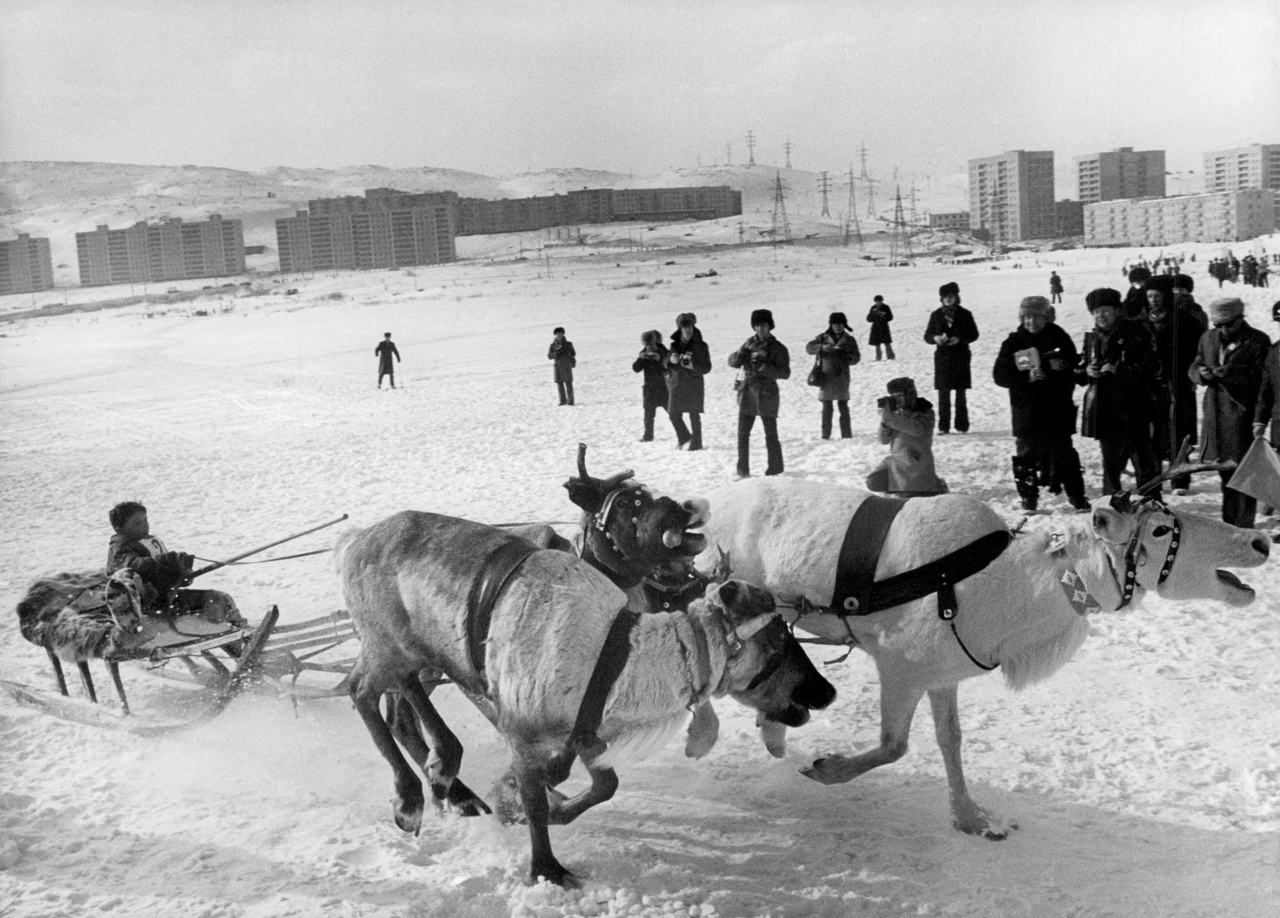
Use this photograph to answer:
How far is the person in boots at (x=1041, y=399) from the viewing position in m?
4.56

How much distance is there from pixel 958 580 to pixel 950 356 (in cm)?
316

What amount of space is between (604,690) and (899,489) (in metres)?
1.97

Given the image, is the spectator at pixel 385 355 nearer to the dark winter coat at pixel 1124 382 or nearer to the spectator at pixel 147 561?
the spectator at pixel 147 561

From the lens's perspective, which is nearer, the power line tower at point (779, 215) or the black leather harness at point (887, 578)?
the black leather harness at point (887, 578)

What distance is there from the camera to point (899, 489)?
377 cm

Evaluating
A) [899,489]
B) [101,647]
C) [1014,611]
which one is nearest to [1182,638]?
[899,489]

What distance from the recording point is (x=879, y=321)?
5.31 metres

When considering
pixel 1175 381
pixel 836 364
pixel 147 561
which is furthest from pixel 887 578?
pixel 1175 381

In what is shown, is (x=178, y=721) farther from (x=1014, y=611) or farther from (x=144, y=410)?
(x=1014, y=611)

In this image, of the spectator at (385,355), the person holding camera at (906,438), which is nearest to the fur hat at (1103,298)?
the person holding camera at (906,438)

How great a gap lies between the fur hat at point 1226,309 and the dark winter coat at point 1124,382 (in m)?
0.30

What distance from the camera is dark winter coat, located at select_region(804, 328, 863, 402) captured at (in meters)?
5.23

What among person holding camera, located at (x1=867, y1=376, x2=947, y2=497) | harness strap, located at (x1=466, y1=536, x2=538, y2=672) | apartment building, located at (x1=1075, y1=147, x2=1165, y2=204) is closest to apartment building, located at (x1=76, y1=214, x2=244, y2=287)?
harness strap, located at (x1=466, y1=536, x2=538, y2=672)

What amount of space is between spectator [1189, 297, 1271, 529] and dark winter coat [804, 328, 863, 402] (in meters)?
1.50
